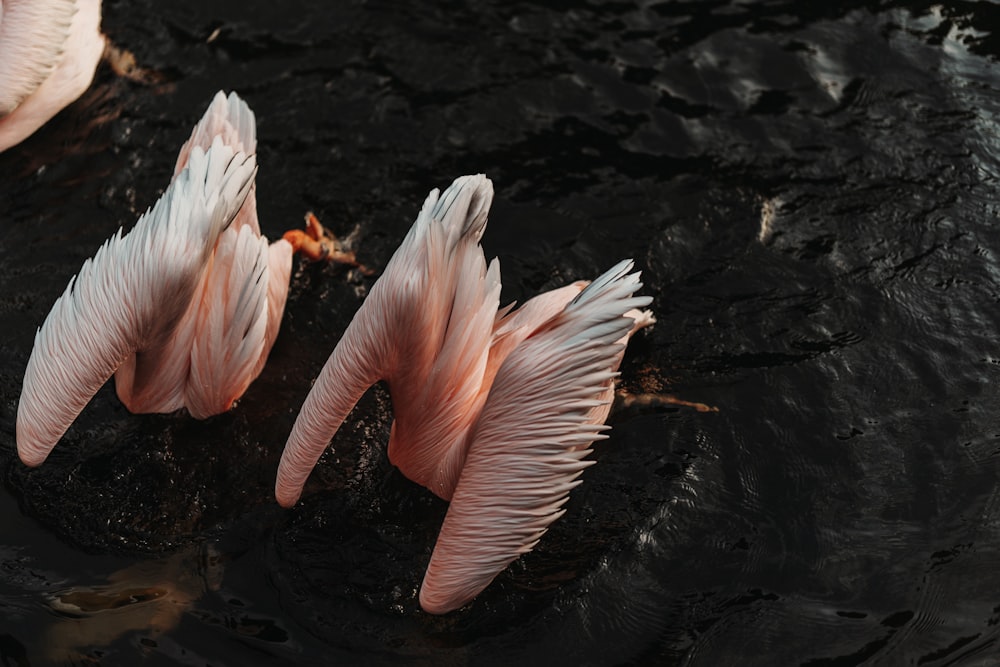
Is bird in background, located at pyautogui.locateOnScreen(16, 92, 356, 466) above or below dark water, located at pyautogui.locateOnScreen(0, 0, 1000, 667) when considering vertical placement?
above

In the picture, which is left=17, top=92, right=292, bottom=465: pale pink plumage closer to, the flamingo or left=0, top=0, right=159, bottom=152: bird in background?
the flamingo

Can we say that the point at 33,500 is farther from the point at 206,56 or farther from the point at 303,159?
the point at 206,56


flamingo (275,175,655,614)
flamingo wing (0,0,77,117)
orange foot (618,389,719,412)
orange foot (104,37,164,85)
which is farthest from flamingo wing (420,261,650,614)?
orange foot (104,37,164,85)

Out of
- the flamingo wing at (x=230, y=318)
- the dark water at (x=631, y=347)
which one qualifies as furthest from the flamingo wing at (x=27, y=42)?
the flamingo wing at (x=230, y=318)

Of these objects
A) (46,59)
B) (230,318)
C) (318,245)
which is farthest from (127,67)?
(230,318)

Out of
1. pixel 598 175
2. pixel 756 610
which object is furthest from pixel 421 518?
pixel 598 175

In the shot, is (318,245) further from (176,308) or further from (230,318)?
(176,308)
